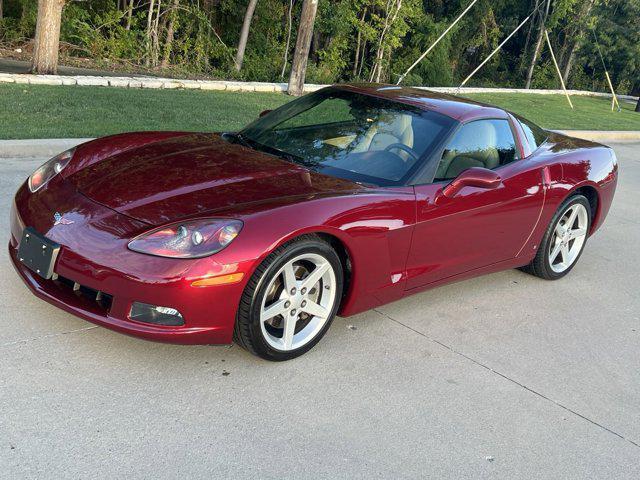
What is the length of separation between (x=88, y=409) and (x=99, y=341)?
0.63m

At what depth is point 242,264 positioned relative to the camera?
3260 millimetres

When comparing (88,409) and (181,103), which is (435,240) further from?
(181,103)

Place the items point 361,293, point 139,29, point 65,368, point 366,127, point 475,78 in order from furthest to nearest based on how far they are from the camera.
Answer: point 475,78 < point 139,29 < point 366,127 < point 361,293 < point 65,368

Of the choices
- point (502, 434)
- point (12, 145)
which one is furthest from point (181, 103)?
point (502, 434)

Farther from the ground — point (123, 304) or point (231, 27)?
point (231, 27)

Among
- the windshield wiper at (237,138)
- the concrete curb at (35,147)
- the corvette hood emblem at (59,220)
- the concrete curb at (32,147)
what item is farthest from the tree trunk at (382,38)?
the corvette hood emblem at (59,220)

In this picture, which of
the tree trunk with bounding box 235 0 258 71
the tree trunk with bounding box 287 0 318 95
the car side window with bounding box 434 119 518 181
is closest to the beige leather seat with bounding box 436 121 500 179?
the car side window with bounding box 434 119 518 181

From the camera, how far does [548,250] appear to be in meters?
5.37

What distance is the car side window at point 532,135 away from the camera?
5.20 metres

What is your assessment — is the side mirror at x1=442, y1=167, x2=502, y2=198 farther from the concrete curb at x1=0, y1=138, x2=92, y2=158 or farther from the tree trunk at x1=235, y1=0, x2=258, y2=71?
the tree trunk at x1=235, y1=0, x2=258, y2=71

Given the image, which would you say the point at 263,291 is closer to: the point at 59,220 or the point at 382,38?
the point at 59,220

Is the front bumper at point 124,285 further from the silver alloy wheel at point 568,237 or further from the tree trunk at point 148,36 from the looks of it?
the tree trunk at point 148,36

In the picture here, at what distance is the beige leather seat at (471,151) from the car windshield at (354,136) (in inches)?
4.8

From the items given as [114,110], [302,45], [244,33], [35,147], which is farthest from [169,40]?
[35,147]
